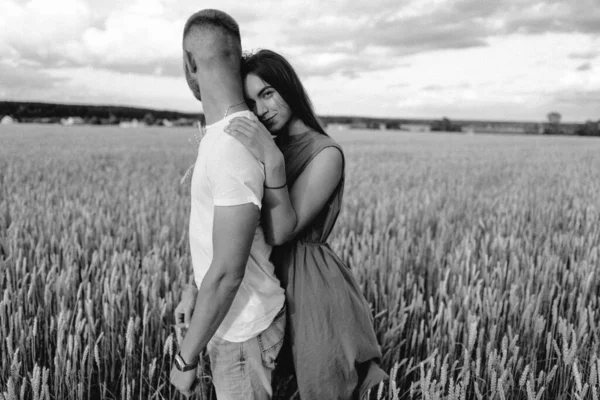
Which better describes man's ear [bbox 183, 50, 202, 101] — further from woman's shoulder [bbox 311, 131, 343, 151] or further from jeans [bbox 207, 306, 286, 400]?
jeans [bbox 207, 306, 286, 400]

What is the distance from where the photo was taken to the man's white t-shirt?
104 centimetres

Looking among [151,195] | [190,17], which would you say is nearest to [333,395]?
[190,17]

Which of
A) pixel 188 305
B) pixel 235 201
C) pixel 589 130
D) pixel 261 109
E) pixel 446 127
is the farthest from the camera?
pixel 446 127

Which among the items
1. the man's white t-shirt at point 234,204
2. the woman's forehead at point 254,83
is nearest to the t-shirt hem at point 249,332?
the man's white t-shirt at point 234,204

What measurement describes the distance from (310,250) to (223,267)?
0.31 meters

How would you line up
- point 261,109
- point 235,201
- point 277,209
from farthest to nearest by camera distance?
point 261,109 → point 277,209 → point 235,201

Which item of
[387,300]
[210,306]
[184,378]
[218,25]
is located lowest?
[387,300]

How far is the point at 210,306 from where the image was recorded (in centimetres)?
109

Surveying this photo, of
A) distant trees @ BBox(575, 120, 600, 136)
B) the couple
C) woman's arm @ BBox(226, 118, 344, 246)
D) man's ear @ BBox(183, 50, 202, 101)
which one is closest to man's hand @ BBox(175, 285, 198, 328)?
the couple

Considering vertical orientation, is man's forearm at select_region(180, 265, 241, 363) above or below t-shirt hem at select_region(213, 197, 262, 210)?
below

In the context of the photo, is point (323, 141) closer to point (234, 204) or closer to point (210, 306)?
point (234, 204)

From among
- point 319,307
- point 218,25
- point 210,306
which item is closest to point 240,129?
point 218,25

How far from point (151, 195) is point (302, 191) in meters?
4.13

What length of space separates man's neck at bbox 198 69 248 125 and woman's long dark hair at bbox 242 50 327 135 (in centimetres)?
7
